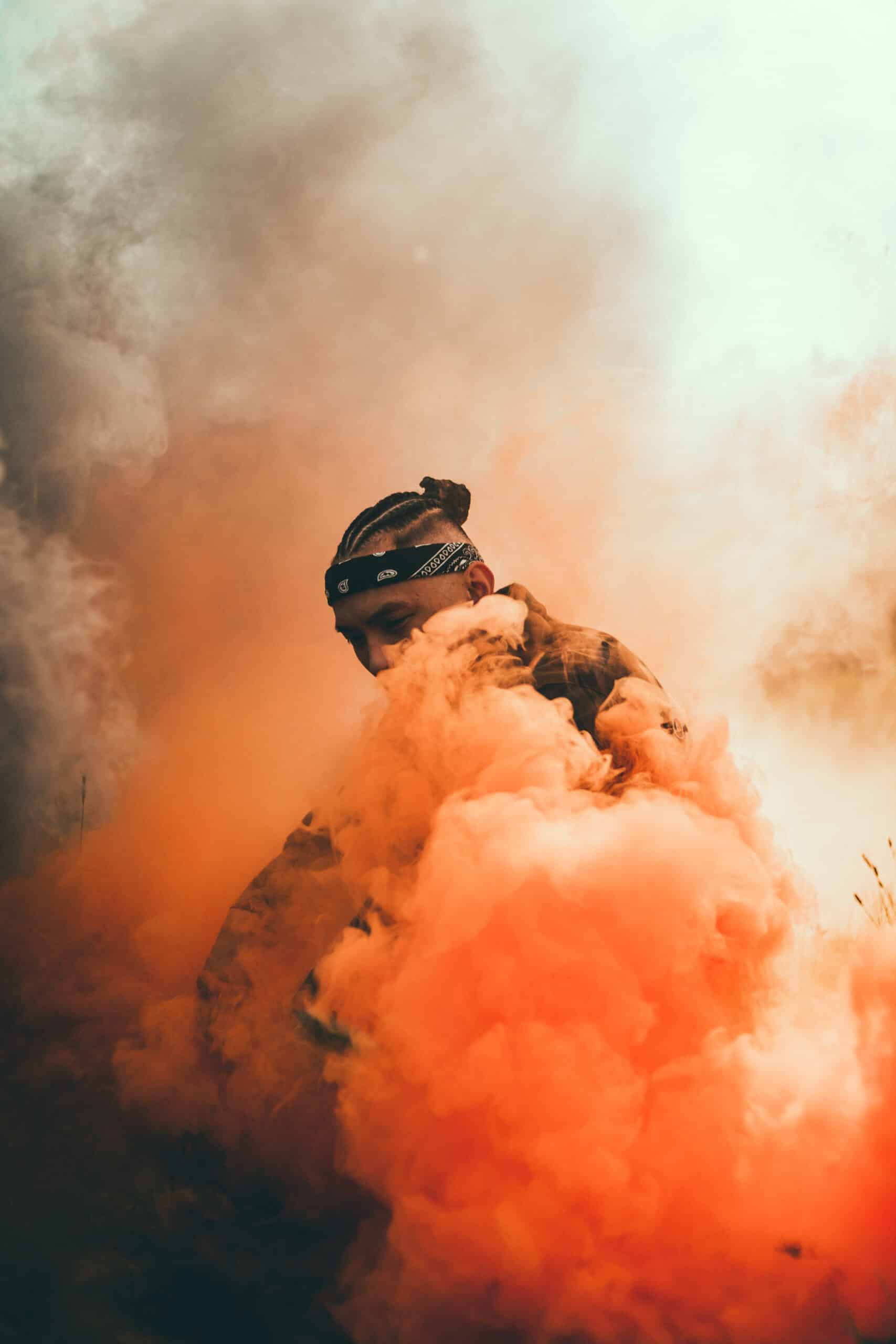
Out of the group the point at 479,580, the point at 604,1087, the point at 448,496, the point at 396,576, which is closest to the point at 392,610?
the point at 396,576

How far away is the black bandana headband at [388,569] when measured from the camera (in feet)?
7.18

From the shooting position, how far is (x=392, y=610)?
2.19 metres

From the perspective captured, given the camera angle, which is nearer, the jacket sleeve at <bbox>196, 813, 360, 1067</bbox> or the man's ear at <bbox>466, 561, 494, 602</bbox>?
the jacket sleeve at <bbox>196, 813, 360, 1067</bbox>

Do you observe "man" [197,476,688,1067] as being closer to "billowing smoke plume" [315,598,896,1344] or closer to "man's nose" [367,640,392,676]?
"man's nose" [367,640,392,676]

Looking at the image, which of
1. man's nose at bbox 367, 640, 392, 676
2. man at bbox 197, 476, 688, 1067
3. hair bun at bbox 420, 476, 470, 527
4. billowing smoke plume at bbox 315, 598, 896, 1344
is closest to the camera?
billowing smoke plume at bbox 315, 598, 896, 1344

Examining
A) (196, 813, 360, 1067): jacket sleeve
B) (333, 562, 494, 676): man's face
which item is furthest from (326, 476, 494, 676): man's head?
(196, 813, 360, 1067): jacket sleeve

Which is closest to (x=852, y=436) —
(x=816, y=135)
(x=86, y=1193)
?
(x=816, y=135)

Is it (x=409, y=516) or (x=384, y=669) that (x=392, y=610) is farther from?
(x=409, y=516)

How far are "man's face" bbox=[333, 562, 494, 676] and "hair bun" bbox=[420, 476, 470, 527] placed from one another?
0.69ft

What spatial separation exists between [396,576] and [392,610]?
82mm

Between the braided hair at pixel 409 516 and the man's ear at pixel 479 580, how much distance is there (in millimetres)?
119

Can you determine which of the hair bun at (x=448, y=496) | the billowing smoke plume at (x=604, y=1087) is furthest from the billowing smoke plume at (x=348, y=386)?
the billowing smoke plume at (x=604, y=1087)

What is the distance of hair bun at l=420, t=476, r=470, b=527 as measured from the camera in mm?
2352

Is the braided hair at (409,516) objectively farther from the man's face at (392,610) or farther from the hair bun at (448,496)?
the man's face at (392,610)
